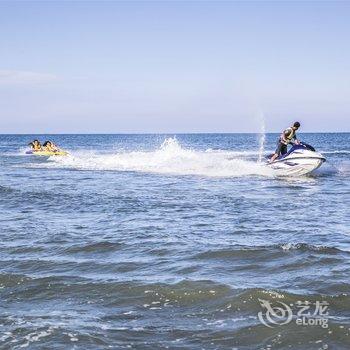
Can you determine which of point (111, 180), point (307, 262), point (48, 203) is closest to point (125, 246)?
point (307, 262)

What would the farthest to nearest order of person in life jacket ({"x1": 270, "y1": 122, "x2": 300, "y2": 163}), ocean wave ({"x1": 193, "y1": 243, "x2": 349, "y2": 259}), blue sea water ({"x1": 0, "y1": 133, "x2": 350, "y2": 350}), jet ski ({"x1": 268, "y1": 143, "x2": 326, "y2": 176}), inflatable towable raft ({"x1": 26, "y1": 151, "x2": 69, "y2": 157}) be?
inflatable towable raft ({"x1": 26, "y1": 151, "x2": 69, "y2": 157}) → jet ski ({"x1": 268, "y1": 143, "x2": 326, "y2": 176}) → person in life jacket ({"x1": 270, "y1": 122, "x2": 300, "y2": 163}) → ocean wave ({"x1": 193, "y1": 243, "x2": 349, "y2": 259}) → blue sea water ({"x1": 0, "y1": 133, "x2": 350, "y2": 350})

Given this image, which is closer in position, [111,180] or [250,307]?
[250,307]

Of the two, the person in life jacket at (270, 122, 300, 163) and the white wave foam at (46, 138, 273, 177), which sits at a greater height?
the person in life jacket at (270, 122, 300, 163)

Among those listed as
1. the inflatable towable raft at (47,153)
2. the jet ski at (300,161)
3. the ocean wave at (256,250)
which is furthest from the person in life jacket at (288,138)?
the inflatable towable raft at (47,153)

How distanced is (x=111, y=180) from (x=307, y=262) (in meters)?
14.8

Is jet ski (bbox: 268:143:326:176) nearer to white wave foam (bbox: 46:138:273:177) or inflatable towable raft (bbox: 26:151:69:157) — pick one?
white wave foam (bbox: 46:138:273:177)

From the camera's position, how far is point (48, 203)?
48.5ft

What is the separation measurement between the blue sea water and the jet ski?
19.8ft

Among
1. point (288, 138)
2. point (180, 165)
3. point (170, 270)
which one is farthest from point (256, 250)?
point (180, 165)

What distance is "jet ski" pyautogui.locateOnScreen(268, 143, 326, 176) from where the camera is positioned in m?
21.7

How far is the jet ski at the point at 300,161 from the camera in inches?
854

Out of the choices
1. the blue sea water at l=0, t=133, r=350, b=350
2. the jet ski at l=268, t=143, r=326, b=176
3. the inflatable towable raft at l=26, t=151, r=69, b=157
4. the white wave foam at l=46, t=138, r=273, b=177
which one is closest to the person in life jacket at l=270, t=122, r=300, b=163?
the jet ski at l=268, t=143, r=326, b=176

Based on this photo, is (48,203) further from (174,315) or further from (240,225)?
(174,315)

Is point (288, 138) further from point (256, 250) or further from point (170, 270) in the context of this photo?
point (170, 270)
